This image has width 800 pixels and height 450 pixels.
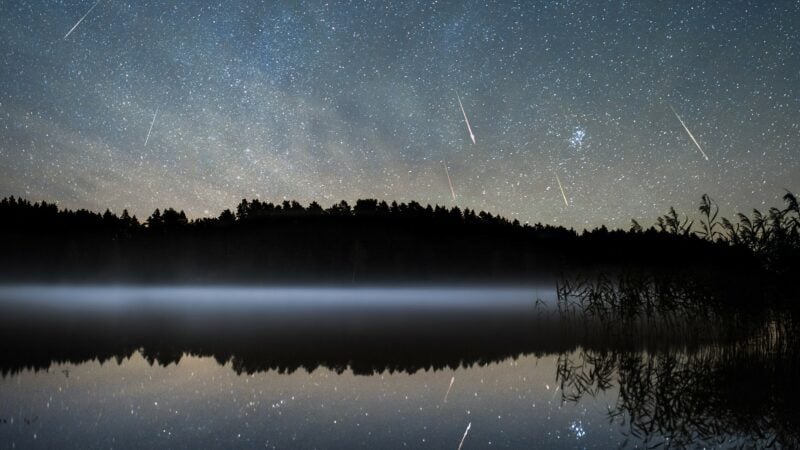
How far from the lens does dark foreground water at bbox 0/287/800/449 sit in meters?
5.75

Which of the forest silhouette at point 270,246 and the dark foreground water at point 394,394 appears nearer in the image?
the dark foreground water at point 394,394

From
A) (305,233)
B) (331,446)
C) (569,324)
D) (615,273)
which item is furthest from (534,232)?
(331,446)

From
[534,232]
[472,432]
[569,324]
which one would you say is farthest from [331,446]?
[534,232]

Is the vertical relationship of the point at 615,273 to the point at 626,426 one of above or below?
above

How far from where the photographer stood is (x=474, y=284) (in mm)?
75625

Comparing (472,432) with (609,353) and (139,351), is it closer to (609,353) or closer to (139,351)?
(609,353)

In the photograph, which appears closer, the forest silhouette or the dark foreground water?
the dark foreground water

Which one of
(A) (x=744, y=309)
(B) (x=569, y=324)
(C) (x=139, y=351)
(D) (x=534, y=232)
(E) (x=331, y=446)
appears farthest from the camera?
(D) (x=534, y=232)

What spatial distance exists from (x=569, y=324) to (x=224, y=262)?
212 ft

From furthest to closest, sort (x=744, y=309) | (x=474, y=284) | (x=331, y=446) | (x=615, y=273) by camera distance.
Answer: (x=474, y=284) < (x=615, y=273) < (x=744, y=309) < (x=331, y=446)

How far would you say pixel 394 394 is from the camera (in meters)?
8.09

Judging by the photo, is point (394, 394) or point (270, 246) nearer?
point (394, 394)

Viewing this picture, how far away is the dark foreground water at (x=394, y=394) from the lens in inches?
227

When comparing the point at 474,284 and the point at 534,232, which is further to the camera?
the point at 474,284
